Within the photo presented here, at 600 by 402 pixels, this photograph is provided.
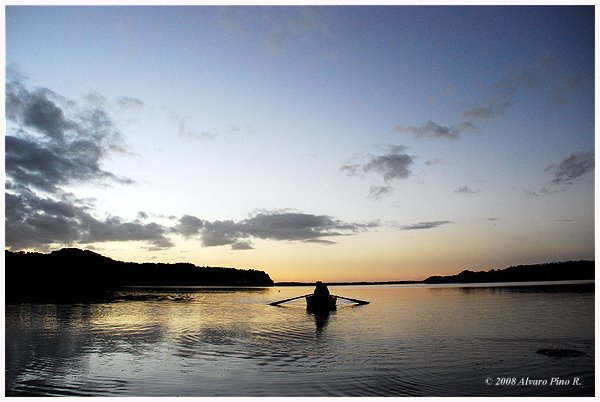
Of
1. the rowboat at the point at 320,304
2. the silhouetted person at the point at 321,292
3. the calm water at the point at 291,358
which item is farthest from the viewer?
the silhouetted person at the point at 321,292

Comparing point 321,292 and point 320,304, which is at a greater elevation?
point 321,292

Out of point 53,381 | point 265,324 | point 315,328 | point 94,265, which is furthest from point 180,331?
point 94,265

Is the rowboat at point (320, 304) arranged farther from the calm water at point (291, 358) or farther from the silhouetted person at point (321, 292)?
the calm water at point (291, 358)

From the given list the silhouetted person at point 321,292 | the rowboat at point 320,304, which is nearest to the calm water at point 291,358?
the rowboat at point 320,304

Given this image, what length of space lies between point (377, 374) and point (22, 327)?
2154cm

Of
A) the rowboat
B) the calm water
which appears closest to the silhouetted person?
the rowboat

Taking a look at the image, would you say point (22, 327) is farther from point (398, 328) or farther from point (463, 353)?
point (463, 353)

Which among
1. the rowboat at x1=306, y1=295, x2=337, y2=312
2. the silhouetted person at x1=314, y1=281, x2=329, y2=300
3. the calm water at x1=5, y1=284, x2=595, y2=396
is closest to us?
the calm water at x1=5, y1=284, x2=595, y2=396

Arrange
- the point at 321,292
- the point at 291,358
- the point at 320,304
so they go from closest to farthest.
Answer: the point at 291,358
the point at 320,304
the point at 321,292

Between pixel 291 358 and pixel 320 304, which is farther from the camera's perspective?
pixel 320 304

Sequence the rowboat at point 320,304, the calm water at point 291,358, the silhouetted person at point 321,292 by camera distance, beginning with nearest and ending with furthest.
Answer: the calm water at point 291,358 → the rowboat at point 320,304 → the silhouetted person at point 321,292

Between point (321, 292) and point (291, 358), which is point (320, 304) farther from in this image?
point (291, 358)

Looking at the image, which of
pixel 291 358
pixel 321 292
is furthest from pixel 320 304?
pixel 291 358

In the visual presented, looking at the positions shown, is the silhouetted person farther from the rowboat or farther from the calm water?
the calm water
